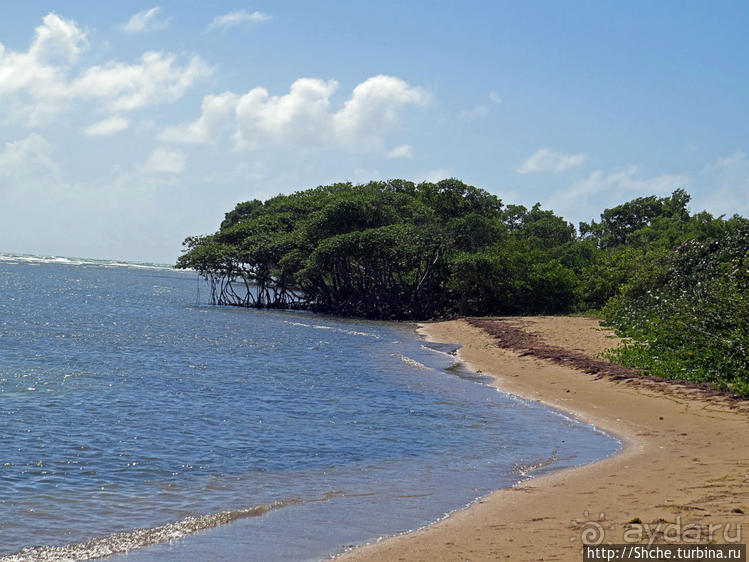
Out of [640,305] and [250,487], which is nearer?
[250,487]

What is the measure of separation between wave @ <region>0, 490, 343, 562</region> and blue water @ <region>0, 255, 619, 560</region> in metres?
0.04

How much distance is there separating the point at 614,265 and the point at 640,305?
69.3ft

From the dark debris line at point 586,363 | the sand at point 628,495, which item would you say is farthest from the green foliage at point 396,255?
the sand at point 628,495

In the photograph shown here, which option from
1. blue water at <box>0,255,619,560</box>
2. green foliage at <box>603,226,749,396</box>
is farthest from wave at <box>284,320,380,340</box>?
green foliage at <box>603,226,749,396</box>

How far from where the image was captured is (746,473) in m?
10.3

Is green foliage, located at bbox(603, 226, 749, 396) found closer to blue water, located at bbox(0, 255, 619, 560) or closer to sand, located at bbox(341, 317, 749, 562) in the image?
sand, located at bbox(341, 317, 749, 562)

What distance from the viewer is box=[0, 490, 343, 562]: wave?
7969mm

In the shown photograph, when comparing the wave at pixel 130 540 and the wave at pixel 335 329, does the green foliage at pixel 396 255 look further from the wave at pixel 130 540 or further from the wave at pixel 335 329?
the wave at pixel 130 540

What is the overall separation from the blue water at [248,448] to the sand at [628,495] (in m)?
0.65

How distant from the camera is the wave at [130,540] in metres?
7.97

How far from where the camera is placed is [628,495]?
31.7ft

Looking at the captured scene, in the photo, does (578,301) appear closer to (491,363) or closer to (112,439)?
(491,363)

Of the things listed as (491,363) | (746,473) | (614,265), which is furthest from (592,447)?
(614,265)

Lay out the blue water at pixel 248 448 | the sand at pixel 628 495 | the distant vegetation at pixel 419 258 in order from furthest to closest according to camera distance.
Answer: the distant vegetation at pixel 419 258 → the blue water at pixel 248 448 → the sand at pixel 628 495
